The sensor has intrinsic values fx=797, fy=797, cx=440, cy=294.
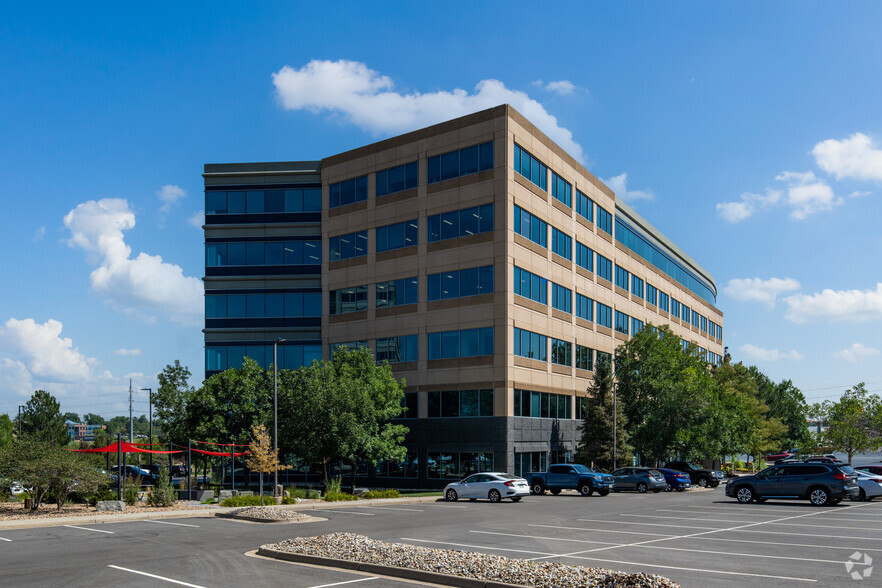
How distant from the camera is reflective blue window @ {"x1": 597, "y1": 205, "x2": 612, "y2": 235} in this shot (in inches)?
2681

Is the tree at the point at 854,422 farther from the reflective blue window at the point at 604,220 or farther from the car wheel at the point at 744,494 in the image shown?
the car wheel at the point at 744,494

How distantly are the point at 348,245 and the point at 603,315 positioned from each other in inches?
909

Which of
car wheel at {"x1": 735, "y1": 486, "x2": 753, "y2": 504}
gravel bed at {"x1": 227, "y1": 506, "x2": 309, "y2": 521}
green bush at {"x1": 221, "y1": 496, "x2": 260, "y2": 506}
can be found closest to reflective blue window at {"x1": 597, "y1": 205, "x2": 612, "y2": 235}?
car wheel at {"x1": 735, "y1": 486, "x2": 753, "y2": 504}

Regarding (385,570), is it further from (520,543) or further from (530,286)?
(530,286)

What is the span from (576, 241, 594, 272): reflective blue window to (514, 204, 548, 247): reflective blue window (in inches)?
265

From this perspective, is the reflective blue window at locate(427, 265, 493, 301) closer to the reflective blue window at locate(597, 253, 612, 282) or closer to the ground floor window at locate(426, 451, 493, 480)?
the ground floor window at locate(426, 451, 493, 480)

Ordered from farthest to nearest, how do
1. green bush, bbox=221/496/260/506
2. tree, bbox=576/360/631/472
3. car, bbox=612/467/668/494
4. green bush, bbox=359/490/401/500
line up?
tree, bbox=576/360/631/472 < car, bbox=612/467/668/494 < green bush, bbox=359/490/401/500 < green bush, bbox=221/496/260/506

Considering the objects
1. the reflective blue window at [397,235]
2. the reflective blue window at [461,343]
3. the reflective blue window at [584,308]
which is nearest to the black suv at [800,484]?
the reflective blue window at [461,343]

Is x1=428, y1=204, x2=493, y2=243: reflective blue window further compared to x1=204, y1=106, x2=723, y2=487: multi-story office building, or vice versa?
x1=428, y1=204, x2=493, y2=243: reflective blue window

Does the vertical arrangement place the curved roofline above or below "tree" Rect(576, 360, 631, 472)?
above

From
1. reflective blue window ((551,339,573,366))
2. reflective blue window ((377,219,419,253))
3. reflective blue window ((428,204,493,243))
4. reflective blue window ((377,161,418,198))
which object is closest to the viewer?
reflective blue window ((428,204,493,243))

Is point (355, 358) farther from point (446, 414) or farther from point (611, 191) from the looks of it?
point (611, 191)

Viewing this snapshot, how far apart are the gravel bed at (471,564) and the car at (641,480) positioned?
31563 millimetres

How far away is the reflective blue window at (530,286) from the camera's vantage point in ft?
175
